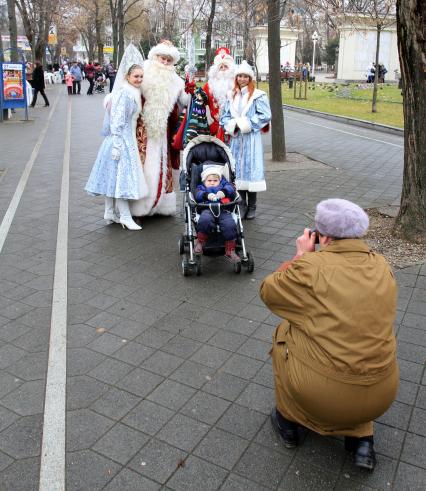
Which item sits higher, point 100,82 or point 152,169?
point 100,82

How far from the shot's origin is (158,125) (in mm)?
6906

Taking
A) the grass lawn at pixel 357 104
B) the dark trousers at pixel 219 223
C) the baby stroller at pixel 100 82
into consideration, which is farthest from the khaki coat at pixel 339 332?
the baby stroller at pixel 100 82

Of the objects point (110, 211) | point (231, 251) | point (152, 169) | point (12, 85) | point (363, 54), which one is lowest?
point (231, 251)

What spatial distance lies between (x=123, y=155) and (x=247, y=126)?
5.40 ft

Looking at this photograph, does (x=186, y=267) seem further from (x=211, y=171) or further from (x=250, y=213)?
(x=250, y=213)

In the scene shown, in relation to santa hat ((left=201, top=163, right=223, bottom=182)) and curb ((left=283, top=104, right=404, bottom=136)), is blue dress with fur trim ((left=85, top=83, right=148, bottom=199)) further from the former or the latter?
curb ((left=283, top=104, right=404, bottom=136))

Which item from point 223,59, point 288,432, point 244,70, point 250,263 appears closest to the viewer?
point 288,432

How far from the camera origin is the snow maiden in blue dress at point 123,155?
21.7ft

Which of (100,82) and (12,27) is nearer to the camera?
(12,27)

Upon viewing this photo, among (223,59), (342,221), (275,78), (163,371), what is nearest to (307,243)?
(342,221)

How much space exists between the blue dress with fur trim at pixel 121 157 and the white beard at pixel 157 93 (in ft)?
0.51

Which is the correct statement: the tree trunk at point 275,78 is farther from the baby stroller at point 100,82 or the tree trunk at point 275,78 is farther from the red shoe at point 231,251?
the baby stroller at point 100,82

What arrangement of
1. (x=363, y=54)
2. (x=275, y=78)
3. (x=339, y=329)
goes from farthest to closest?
(x=363, y=54) < (x=275, y=78) < (x=339, y=329)

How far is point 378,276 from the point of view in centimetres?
265
